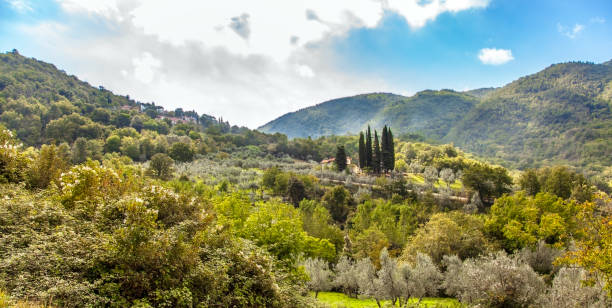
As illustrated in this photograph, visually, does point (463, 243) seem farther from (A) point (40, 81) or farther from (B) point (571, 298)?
(A) point (40, 81)

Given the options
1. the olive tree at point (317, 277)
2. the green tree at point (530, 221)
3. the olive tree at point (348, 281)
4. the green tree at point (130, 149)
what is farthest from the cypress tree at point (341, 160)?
the green tree at point (130, 149)

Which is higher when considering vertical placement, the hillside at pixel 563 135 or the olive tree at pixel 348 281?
the hillside at pixel 563 135

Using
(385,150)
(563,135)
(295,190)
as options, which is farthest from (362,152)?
(563,135)

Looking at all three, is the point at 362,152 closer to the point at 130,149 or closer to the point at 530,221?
the point at 530,221

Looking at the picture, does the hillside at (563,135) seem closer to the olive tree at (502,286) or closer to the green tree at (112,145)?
the olive tree at (502,286)

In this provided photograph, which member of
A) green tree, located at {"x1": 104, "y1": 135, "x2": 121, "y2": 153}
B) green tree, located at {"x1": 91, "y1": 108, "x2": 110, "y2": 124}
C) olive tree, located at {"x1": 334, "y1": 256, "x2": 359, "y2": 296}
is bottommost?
olive tree, located at {"x1": 334, "y1": 256, "x2": 359, "y2": 296}

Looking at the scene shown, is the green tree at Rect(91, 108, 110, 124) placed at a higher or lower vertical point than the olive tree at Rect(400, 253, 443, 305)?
higher

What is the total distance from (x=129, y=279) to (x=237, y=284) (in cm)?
295

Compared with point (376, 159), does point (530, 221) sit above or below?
below

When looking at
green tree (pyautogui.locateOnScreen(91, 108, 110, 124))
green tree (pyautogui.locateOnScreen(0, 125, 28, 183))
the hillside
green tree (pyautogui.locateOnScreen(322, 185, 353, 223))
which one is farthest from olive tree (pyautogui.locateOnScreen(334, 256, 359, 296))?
the hillside

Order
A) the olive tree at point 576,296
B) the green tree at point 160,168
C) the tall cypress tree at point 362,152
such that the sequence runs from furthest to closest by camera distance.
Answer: the tall cypress tree at point 362,152
the green tree at point 160,168
the olive tree at point 576,296

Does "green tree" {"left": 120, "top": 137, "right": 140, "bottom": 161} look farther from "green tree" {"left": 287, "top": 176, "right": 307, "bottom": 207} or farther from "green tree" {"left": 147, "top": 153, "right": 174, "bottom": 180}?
"green tree" {"left": 287, "top": 176, "right": 307, "bottom": 207}

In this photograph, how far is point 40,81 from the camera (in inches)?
4882

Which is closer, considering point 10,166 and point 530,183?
point 10,166
